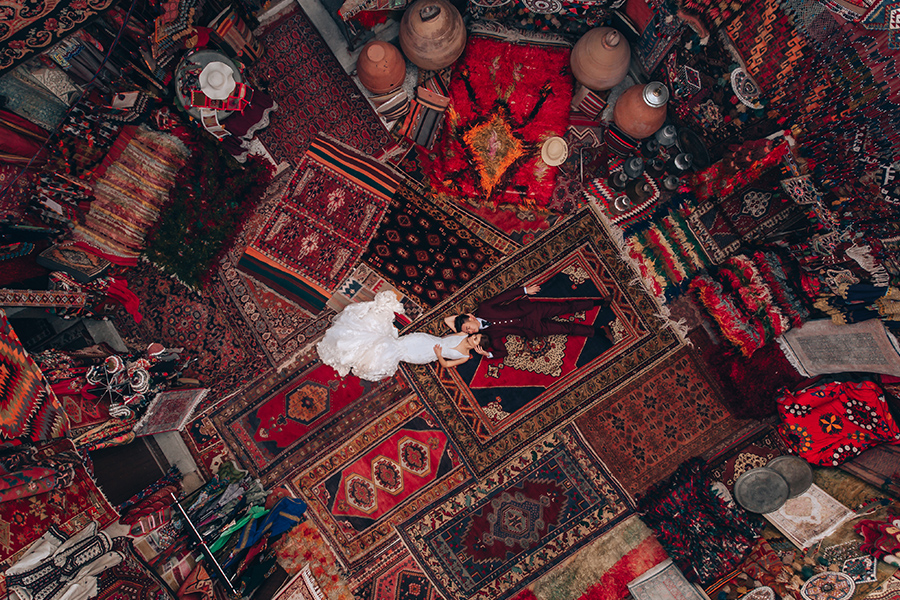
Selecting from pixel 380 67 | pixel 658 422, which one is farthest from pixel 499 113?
pixel 658 422

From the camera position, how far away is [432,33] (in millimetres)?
3562

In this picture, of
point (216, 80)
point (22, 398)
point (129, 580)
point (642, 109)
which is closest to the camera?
point (22, 398)

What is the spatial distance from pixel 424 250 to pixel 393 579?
9.72 feet

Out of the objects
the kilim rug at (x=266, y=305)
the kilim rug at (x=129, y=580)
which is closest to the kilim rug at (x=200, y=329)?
the kilim rug at (x=266, y=305)

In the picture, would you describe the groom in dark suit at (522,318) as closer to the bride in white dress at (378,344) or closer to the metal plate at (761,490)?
the bride in white dress at (378,344)

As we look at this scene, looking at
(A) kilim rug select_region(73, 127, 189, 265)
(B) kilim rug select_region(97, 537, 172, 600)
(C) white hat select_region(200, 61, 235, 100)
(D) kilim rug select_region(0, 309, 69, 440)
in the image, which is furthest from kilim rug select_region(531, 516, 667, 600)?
(C) white hat select_region(200, 61, 235, 100)

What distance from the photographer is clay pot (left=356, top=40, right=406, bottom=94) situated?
359 cm

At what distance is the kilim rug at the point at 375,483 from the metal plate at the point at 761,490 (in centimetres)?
231

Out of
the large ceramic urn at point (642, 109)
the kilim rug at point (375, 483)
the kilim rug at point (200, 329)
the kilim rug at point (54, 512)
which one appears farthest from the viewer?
the kilim rug at point (375, 483)

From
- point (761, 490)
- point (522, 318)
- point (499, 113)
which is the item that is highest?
point (499, 113)

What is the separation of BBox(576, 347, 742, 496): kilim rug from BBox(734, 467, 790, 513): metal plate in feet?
1.20

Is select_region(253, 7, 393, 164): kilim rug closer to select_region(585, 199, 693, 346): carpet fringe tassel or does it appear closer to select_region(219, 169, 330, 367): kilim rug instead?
select_region(219, 169, 330, 367): kilim rug

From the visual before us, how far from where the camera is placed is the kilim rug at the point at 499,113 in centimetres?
388

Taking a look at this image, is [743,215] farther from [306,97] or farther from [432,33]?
[306,97]
